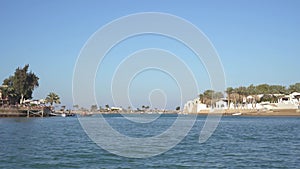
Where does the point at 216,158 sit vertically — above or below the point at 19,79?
below

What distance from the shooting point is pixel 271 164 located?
24.8 meters

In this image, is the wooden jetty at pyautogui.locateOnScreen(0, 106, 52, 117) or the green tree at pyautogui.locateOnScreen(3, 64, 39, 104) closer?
the wooden jetty at pyautogui.locateOnScreen(0, 106, 52, 117)

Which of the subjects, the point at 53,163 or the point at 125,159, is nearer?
the point at 53,163

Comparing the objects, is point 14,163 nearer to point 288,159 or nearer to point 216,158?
point 216,158

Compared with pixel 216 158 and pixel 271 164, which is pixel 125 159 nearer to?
pixel 216 158

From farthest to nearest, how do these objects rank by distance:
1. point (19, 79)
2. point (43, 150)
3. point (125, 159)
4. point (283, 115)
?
point (283, 115) < point (19, 79) < point (43, 150) < point (125, 159)

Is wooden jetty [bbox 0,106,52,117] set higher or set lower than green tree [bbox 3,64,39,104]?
lower

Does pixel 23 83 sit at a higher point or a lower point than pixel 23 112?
higher

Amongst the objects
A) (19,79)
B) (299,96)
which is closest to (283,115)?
(299,96)

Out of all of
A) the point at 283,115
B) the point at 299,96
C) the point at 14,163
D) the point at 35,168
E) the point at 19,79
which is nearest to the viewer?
the point at 35,168

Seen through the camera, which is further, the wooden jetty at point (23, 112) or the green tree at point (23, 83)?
the green tree at point (23, 83)

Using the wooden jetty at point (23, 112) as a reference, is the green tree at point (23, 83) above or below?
above

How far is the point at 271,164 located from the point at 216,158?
4004 millimetres

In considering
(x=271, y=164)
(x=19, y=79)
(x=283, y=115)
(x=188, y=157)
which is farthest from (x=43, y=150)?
(x=283, y=115)
